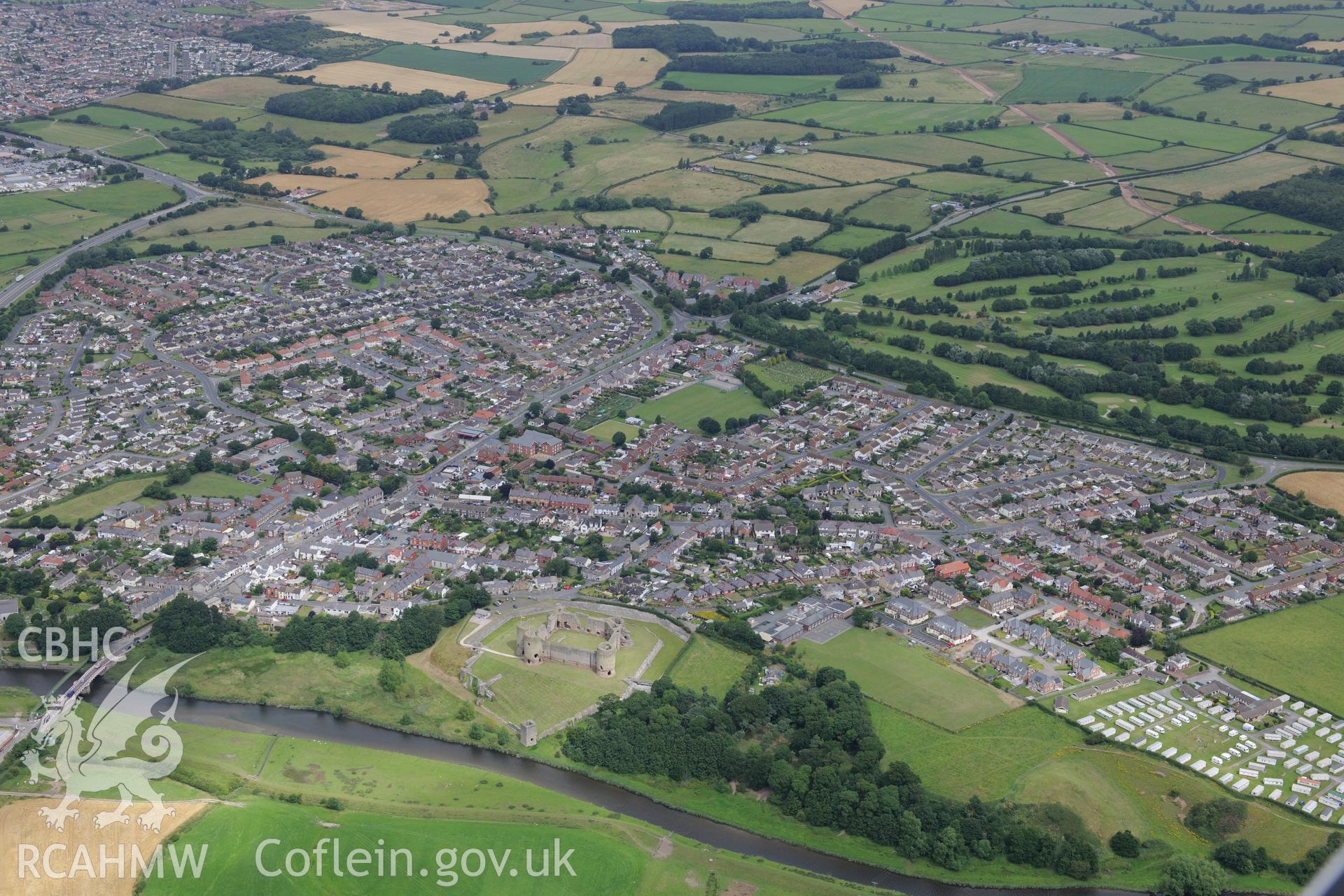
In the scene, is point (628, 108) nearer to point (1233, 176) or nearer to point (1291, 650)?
point (1233, 176)

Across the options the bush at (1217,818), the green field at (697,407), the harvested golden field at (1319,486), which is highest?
the harvested golden field at (1319,486)

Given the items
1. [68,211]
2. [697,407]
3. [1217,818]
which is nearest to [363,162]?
[68,211]

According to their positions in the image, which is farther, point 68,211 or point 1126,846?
point 68,211

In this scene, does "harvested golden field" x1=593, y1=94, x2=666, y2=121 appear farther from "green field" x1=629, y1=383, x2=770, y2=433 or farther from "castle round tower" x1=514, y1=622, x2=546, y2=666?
"castle round tower" x1=514, y1=622, x2=546, y2=666

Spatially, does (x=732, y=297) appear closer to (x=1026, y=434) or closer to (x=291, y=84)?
(x=1026, y=434)

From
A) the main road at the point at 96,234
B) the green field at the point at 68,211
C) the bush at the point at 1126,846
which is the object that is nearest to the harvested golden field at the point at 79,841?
the bush at the point at 1126,846

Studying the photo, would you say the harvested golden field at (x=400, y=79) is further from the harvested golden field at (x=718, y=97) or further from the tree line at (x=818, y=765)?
the tree line at (x=818, y=765)

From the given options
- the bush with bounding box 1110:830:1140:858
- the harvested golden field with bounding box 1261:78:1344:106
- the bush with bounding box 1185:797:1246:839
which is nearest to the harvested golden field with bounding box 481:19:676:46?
the harvested golden field with bounding box 1261:78:1344:106
